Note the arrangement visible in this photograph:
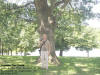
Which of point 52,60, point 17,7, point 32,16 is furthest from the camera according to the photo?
point 32,16

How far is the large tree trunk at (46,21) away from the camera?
15.3m

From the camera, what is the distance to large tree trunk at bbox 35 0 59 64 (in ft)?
50.1

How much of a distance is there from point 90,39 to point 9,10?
113 feet

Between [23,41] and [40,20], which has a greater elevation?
[40,20]

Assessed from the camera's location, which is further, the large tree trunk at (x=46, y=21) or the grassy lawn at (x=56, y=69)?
the large tree trunk at (x=46, y=21)

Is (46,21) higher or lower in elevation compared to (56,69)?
higher

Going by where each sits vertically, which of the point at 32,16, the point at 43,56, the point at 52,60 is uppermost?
the point at 32,16

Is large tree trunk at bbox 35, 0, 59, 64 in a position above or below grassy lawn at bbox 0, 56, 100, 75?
above

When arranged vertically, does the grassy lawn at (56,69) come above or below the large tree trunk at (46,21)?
below

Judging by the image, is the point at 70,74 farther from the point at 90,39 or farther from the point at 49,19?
the point at 90,39

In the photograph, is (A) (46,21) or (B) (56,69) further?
(A) (46,21)

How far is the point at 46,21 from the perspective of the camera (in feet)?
50.8

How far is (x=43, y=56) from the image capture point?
1030 cm

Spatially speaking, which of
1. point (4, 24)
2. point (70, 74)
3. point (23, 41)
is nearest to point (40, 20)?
point (4, 24)
